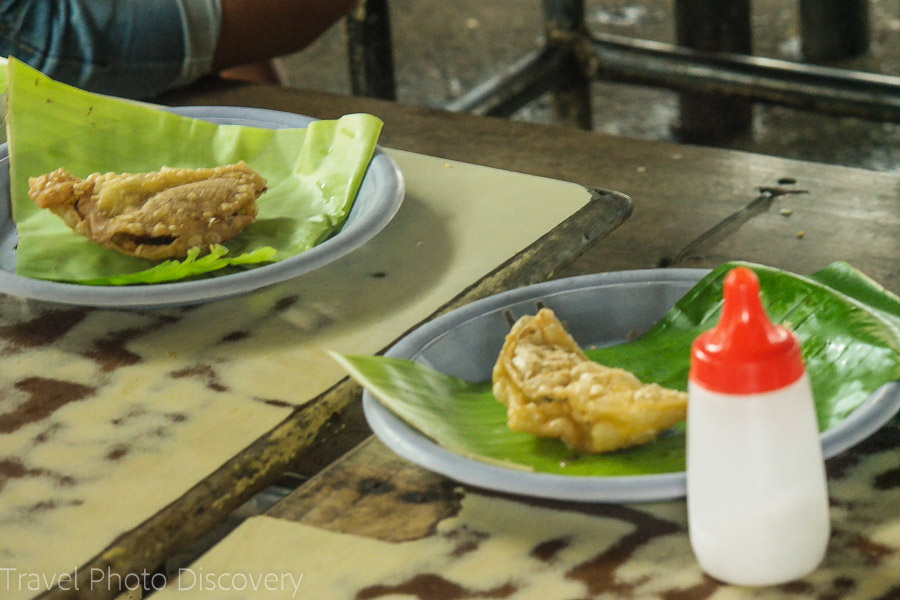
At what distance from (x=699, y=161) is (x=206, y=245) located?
67 centimetres

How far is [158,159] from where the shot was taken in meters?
1.15

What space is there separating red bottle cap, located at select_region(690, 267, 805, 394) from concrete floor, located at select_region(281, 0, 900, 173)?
9.70 feet

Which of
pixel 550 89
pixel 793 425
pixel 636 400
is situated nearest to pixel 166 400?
pixel 636 400

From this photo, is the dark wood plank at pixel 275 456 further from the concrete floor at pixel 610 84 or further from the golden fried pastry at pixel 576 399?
the concrete floor at pixel 610 84

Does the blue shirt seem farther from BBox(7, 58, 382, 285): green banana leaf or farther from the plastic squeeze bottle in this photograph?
the plastic squeeze bottle

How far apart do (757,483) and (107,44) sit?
1.46 metres

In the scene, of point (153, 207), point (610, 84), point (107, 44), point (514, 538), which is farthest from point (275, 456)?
point (610, 84)

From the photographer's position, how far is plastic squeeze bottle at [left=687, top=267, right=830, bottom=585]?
1.72 ft

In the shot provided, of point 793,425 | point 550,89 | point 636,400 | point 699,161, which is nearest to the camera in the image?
point 793,425

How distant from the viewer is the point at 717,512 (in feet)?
1.83

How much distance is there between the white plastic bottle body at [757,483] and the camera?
53 centimetres

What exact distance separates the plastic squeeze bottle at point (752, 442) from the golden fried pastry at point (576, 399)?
0.31ft

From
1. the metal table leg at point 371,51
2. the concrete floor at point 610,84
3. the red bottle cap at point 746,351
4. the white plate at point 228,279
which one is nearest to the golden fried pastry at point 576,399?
the red bottle cap at point 746,351

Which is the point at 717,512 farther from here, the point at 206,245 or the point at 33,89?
the point at 33,89
